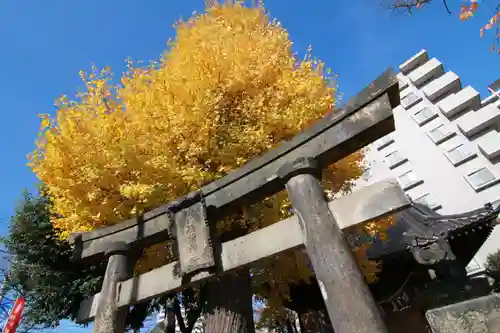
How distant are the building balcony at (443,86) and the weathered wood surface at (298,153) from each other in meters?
26.0

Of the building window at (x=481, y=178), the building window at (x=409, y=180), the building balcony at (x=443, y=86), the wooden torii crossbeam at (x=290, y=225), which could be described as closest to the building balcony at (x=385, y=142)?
the building window at (x=409, y=180)

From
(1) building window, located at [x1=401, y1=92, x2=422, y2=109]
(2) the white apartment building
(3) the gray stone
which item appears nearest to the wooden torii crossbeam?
(3) the gray stone

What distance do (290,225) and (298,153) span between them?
1.07 meters

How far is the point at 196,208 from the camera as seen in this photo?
15.2 ft

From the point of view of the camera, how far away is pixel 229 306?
5086 mm

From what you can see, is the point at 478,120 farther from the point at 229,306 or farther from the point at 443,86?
the point at 229,306

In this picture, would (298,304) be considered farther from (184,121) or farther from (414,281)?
(184,121)

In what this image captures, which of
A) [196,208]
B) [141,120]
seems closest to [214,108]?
[141,120]

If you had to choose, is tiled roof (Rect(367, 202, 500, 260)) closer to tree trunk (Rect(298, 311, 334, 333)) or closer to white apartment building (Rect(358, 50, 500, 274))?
tree trunk (Rect(298, 311, 334, 333))

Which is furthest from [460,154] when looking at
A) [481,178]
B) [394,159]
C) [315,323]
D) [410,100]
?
[315,323]

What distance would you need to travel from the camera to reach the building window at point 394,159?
22.7 metres

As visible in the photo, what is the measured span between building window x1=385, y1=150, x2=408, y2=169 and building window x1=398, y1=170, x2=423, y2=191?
1.23 metres

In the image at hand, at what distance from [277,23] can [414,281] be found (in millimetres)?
9290

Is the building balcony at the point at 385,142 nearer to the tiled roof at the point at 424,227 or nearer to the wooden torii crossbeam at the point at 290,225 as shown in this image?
the tiled roof at the point at 424,227
